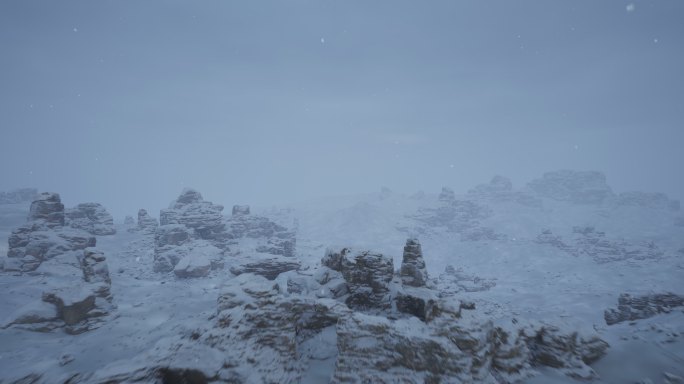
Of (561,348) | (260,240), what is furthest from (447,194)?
(561,348)

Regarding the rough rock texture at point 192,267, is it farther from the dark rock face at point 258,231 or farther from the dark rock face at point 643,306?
the dark rock face at point 643,306

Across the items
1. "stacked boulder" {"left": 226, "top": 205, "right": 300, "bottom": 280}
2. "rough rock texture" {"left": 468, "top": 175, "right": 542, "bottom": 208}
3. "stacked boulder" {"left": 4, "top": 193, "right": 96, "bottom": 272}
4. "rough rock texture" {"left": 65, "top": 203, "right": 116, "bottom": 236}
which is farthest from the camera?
"rough rock texture" {"left": 468, "top": 175, "right": 542, "bottom": 208}

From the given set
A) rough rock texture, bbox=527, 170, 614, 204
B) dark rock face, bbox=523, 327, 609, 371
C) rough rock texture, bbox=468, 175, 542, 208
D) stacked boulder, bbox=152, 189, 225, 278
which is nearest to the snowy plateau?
dark rock face, bbox=523, 327, 609, 371

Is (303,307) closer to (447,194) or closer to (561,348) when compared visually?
(561,348)

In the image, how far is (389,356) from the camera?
7719mm

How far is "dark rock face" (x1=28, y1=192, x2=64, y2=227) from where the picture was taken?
131ft

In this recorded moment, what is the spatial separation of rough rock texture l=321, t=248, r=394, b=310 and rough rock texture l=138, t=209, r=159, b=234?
58.8 metres

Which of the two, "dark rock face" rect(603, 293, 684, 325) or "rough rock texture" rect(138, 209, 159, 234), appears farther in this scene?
"rough rock texture" rect(138, 209, 159, 234)

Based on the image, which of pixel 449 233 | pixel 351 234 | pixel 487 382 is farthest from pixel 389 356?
pixel 449 233

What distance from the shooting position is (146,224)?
2365 inches

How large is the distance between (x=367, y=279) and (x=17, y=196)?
10807 cm

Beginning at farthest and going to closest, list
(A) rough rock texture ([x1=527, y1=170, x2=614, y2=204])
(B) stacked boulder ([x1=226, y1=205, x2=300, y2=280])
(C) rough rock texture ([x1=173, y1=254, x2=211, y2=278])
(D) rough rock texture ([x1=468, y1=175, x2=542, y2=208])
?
(A) rough rock texture ([x1=527, y1=170, x2=614, y2=204]), (D) rough rock texture ([x1=468, y1=175, x2=542, y2=208]), (C) rough rock texture ([x1=173, y1=254, x2=211, y2=278]), (B) stacked boulder ([x1=226, y1=205, x2=300, y2=280])

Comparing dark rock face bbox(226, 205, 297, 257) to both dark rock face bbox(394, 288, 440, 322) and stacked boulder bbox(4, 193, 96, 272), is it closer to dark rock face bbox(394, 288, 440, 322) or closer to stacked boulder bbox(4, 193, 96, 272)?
stacked boulder bbox(4, 193, 96, 272)

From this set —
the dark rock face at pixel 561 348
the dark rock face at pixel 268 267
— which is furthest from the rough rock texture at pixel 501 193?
the dark rock face at pixel 561 348
